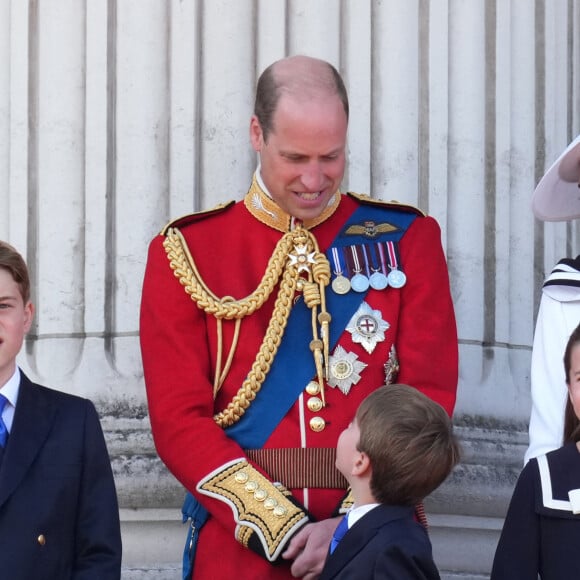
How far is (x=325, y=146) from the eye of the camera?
166 inches

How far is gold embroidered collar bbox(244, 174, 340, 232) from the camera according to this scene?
4.42 m

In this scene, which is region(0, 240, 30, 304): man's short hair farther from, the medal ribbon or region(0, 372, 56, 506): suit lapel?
the medal ribbon

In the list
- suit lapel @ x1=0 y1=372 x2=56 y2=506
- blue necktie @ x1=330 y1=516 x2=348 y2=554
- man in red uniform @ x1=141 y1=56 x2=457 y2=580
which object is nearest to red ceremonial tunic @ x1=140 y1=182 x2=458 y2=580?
man in red uniform @ x1=141 y1=56 x2=457 y2=580

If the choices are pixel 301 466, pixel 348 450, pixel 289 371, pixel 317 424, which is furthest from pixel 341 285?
pixel 348 450

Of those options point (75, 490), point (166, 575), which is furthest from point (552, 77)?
point (75, 490)

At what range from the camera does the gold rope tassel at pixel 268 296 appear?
4.20 metres

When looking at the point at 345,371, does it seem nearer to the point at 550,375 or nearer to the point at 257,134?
the point at 550,375

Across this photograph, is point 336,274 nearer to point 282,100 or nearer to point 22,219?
point 282,100

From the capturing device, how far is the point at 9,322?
405cm

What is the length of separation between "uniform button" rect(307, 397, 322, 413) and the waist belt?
0.34 feet

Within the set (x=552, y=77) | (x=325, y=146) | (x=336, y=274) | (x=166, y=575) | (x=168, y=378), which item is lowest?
(x=166, y=575)

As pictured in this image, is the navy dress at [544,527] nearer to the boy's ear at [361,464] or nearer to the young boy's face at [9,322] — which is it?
the boy's ear at [361,464]

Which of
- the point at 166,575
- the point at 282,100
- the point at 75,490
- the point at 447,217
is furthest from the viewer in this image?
the point at 447,217

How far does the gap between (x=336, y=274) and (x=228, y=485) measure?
682 millimetres
